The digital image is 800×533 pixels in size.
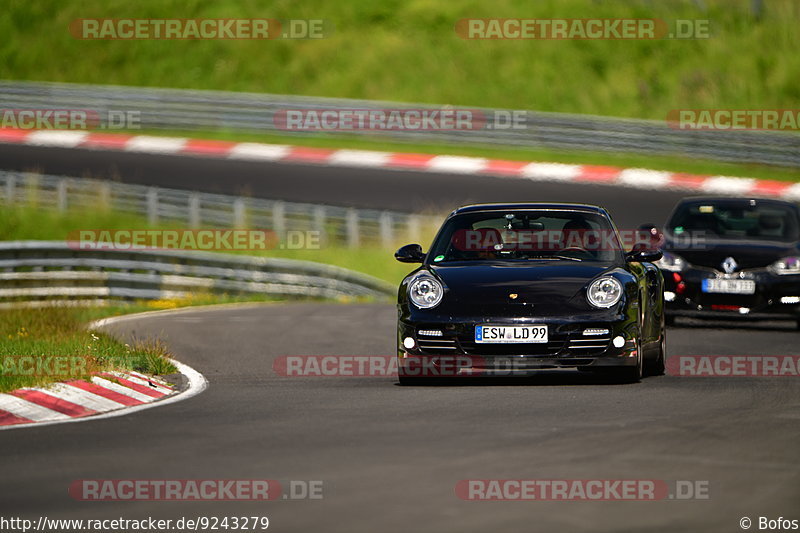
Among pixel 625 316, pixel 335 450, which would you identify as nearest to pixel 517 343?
pixel 625 316

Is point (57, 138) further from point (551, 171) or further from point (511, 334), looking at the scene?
point (511, 334)

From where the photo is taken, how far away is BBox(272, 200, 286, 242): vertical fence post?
96.3 feet

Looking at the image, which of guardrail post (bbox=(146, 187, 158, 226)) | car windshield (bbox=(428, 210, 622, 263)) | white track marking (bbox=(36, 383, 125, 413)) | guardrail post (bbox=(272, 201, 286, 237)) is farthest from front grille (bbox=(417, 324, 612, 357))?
guardrail post (bbox=(146, 187, 158, 226))

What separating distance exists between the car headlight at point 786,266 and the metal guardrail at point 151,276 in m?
8.93

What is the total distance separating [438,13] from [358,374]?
33766 millimetres

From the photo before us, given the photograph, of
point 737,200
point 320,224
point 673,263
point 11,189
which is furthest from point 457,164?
point 673,263

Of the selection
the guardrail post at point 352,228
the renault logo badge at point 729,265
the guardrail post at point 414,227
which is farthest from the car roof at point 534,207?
the guardrail post at point 352,228

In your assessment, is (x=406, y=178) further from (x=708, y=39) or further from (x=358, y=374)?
(x=358, y=374)

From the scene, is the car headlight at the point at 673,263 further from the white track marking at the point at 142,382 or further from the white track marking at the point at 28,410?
the white track marking at the point at 28,410

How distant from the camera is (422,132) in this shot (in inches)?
1447

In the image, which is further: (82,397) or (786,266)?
(786,266)

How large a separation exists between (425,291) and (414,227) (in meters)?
17.6

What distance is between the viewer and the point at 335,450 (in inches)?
327

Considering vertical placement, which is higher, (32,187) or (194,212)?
(32,187)
